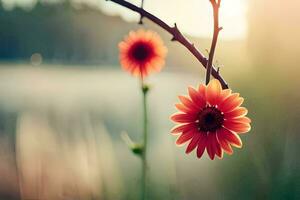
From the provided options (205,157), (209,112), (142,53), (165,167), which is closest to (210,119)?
(209,112)

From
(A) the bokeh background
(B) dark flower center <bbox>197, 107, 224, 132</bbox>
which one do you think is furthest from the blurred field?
(B) dark flower center <bbox>197, 107, 224, 132</bbox>

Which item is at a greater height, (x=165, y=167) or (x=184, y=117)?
(x=184, y=117)

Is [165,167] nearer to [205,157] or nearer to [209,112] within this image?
[205,157]

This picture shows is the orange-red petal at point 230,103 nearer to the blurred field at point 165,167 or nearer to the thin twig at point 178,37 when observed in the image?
the thin twig at point 178,37

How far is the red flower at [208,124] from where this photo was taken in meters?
0.43

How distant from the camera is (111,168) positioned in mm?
1761

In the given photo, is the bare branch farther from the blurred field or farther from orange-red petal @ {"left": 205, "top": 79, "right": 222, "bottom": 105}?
the blurred field

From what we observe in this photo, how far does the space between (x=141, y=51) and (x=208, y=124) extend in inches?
29.8

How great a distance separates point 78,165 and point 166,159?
14.2 inches

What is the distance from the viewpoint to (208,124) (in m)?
0.46

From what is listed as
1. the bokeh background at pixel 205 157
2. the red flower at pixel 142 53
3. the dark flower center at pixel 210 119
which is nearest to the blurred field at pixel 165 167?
the bokeh background at pixel 205 157

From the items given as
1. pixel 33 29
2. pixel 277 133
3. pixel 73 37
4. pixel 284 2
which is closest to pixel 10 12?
pixel 33 29

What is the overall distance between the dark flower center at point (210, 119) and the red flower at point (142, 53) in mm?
599

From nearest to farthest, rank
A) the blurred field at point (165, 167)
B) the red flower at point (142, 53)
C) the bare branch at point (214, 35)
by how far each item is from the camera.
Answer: the bare branch at point (214, 35) → the red flower at point (142, 53) → the blurred field at point (165, 167)
